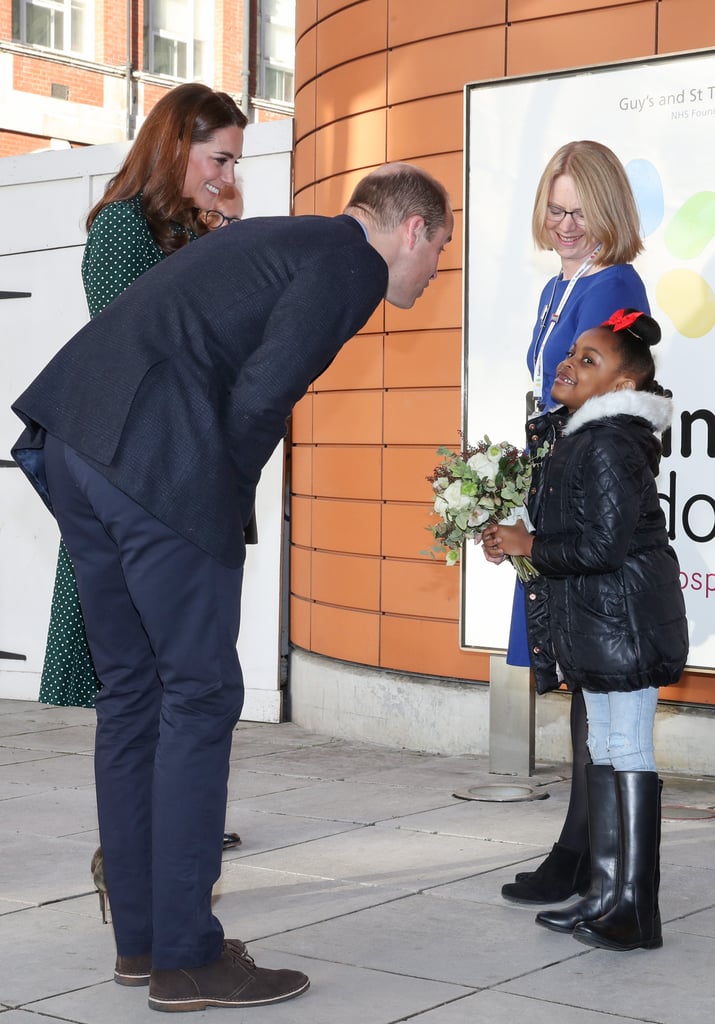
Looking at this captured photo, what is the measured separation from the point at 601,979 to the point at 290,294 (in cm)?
168

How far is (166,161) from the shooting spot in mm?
3688

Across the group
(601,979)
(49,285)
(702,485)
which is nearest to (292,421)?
(49,285)

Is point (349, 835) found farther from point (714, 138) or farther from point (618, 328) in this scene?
point (714, 138)

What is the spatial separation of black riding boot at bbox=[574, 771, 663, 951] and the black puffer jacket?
256 mm

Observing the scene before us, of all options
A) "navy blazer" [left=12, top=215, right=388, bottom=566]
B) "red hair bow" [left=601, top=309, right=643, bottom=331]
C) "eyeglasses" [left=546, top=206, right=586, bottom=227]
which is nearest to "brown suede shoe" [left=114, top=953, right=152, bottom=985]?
"navy blazer" [left=12, top=215, right=388, bottom=566]

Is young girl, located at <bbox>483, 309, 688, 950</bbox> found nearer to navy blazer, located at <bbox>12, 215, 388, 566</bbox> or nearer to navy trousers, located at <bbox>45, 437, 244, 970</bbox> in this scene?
navy blazer, located at <bbox>12, 215, 388, 566</bbox>

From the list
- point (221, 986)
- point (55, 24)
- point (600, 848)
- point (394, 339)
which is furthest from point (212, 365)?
point (55, 24)

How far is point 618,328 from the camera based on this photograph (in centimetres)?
358

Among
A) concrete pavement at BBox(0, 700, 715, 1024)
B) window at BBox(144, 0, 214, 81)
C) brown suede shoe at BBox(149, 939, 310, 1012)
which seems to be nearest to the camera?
brown suede shoe at BBox(149, 939, 310, 1012)

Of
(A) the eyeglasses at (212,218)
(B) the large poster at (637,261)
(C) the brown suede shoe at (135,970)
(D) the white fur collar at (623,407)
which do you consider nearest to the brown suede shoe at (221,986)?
(C) the brown suede shoe at (135,970)

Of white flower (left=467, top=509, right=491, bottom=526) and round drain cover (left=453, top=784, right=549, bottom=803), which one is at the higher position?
white flower (left=467, top=509, right=491, bottom=526)

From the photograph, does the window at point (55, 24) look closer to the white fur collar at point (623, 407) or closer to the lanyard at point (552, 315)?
the lanyard at point (552, 315)

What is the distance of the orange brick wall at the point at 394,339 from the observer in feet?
20.1

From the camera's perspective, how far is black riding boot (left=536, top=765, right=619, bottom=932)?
141 inches
